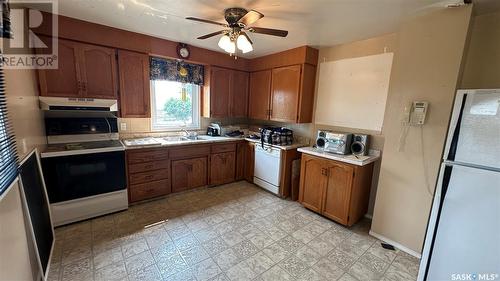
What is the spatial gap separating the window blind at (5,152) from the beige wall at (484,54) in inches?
138

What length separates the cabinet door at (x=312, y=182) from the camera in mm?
2679

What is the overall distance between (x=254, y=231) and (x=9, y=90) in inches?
96.5

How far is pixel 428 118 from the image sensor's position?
1.92 metres

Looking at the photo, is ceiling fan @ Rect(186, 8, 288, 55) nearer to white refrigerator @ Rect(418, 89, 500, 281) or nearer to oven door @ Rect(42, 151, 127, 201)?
white refrigerator @ Rect(418, 89, 500, 281)

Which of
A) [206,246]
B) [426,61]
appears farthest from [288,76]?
[206,246]

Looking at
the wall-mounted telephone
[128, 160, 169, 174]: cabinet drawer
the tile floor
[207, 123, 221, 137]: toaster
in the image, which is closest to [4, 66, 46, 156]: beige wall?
[128, 160, 169, 174]: cabinet drawer

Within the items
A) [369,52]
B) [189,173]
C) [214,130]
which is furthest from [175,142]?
[369,52]

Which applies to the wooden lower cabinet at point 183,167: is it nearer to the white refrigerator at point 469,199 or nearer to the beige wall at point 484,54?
the white refrigerator at point 469,199

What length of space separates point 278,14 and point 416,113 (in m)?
1.65

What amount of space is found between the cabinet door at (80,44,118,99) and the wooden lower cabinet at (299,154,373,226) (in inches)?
108

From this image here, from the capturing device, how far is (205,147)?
3.34 metres

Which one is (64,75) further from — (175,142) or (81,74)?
(175,142)

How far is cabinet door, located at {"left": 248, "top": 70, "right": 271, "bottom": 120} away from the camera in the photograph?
3.63 m

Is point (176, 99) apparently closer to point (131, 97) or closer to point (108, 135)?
point (131, 97)
